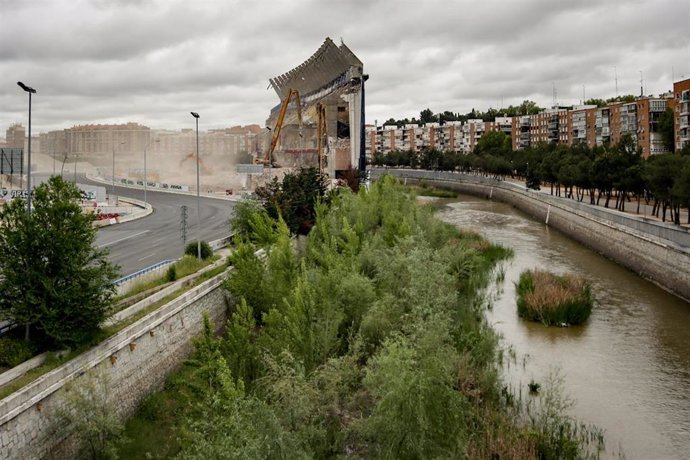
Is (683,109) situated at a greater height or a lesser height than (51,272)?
greater

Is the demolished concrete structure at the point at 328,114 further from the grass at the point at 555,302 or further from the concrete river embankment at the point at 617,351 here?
the grass at the point at 555,302

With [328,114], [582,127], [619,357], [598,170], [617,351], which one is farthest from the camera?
[582,127]

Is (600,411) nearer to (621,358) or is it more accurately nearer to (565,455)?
(565,455)

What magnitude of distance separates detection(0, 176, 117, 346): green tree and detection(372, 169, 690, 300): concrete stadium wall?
23.5m

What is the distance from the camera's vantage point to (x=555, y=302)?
25.5 m

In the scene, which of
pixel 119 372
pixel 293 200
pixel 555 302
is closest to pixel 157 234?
pixel 293 200

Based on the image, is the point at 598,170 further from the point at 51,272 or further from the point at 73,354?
the point at 73,354

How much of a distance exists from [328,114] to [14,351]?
205 feet

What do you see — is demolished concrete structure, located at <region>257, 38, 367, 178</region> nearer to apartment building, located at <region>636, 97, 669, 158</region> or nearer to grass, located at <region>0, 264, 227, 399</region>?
apartment building, located at <region>636, 97, 669, 158</region>

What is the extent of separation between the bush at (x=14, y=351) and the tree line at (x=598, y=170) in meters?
30.4

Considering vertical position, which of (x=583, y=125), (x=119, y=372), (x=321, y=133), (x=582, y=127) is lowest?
(x=119, y=372)

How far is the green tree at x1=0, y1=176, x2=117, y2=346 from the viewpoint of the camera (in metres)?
13.7

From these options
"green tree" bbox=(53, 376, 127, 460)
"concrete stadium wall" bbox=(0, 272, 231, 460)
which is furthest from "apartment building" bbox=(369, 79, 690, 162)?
"green tree" bbox=(53, 376, 127, 460)

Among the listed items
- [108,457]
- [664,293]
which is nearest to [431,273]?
[108,457]
